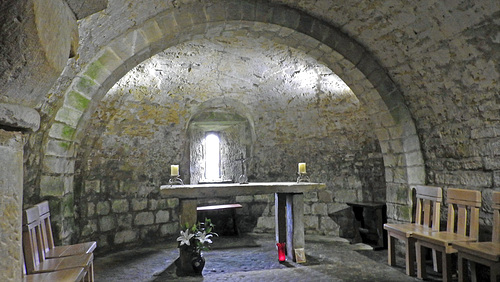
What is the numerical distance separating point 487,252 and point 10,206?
2912mm

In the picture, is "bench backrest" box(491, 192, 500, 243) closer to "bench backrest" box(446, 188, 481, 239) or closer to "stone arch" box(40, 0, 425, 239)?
"bench backrest" box(446, 188, 481, 239)

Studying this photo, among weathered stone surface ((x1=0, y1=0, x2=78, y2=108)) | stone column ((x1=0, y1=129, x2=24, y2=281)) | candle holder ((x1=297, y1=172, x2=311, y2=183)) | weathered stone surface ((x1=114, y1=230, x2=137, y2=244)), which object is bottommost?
weathered stone surface ((x1=114, y1=230, x2=137, y2=244))

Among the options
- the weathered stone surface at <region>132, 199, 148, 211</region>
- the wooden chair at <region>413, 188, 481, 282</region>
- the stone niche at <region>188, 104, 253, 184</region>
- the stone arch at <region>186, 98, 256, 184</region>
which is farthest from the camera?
the stone niche at <region>188, 104, 253, 184</region>

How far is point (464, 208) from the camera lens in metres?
3.31

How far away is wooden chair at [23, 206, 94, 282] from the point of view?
2.37 meters

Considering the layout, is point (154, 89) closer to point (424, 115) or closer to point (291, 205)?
point (291, 205)

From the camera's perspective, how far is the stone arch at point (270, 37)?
3.19 metres

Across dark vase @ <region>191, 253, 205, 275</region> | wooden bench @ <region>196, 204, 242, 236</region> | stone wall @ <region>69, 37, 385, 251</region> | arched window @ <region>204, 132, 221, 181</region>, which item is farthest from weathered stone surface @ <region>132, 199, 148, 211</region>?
dark vase @ <region>191, 253, 205, 275</region>

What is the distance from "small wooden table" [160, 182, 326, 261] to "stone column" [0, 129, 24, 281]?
8.89 ft

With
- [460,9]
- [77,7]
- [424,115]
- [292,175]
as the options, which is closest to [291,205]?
[424,115]

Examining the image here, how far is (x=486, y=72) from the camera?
2.96 metres

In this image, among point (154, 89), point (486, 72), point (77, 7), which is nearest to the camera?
point (77, 7)

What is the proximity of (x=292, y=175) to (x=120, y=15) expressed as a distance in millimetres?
4276

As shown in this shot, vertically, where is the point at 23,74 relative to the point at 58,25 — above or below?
below
